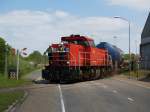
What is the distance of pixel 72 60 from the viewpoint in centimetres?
4400

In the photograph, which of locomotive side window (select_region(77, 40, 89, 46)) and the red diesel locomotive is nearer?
the red diesel locomotive

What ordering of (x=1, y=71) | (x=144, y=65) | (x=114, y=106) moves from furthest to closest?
1. (x=144, y=65)
2. (x=1, y=71)
3. (x=114, y=106)

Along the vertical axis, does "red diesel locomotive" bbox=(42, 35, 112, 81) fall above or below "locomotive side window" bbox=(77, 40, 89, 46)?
below

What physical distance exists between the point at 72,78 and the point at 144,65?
174ft

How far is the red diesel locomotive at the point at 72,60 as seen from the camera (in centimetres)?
4344

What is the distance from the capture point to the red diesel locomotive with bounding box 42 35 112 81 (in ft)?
143

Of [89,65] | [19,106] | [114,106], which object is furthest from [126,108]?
[89,65]

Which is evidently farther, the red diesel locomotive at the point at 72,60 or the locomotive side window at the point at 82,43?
the locomotive side window at the point at 82,43

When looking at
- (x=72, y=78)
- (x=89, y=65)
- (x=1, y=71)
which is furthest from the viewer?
(x=1, y=71)

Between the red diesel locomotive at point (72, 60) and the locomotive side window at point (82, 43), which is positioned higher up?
the locomotive side window at point (82, 43)

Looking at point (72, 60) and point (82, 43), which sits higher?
point (82, 43)

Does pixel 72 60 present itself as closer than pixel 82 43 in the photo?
Yes

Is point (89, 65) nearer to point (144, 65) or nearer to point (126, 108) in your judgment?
point (126, 108)

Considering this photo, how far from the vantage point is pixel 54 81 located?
1805 inches
